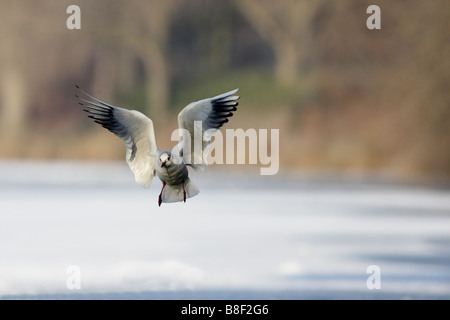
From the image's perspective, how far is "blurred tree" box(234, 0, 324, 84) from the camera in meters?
23.5

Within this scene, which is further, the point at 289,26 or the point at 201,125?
the point at 289,26

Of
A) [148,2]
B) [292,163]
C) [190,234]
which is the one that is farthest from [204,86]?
[190,234]

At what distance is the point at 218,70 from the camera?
2577 cm

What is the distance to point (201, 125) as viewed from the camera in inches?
280

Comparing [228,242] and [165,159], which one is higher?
[165,159]

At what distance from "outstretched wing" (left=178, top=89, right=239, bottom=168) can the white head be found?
0.21m

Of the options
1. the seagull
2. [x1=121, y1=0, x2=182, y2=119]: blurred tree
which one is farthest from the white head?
[x1=121, y1=0, x2=182, y2=119]: blurred tree

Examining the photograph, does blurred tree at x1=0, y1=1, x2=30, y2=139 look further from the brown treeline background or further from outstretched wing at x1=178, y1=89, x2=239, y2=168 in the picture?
outstretched wing at x1=178, y1=89, x2=239, y2=168

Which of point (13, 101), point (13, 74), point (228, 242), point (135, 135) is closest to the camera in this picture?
point (135, 135)

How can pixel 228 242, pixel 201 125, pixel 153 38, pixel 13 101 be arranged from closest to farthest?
pixel 201 125 < pixel 228 242 < pixel 153 38 < pixel 13 101

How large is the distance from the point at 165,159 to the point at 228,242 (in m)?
2.61

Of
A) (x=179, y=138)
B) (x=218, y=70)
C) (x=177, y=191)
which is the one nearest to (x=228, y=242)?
(x=177, y=191)

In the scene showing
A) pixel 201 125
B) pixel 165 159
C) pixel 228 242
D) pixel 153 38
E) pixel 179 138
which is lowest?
pixel 228 242

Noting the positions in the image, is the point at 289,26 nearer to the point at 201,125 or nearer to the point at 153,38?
the point at 153,38
